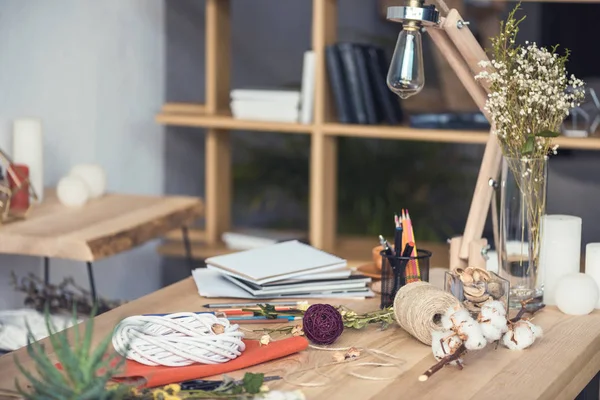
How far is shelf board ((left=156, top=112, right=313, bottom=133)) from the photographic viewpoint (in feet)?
11.5

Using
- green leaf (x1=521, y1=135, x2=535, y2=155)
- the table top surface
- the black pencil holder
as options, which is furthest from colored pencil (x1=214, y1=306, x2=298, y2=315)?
the table top surface

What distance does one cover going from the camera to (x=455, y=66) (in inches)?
79.6

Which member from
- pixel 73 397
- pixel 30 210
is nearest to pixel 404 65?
pixel 73 397

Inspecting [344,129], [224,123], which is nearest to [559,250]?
[344,129]

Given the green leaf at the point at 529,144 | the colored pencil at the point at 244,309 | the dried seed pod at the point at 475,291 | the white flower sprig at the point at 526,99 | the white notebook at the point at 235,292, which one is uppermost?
the white flower sprig at the point at 526,99

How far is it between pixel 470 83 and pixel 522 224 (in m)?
0.32

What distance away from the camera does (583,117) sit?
10.7 ft

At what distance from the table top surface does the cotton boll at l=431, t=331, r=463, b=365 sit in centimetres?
125

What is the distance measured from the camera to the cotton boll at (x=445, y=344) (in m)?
1.58

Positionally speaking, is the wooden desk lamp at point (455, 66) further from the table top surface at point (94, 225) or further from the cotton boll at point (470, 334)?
the table top surface at point (94, 225)

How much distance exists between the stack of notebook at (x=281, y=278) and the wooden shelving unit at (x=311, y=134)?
1.36m

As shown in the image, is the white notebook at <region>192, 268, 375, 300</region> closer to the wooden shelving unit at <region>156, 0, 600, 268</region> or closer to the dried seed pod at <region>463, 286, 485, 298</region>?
the dried seed pod at <region>463, 286, 485, 298</region>

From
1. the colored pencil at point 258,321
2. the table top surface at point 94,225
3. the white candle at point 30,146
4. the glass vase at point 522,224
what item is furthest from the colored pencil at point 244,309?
the white candle at point 30,146

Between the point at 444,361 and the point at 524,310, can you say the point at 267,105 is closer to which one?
the point at 524,310
